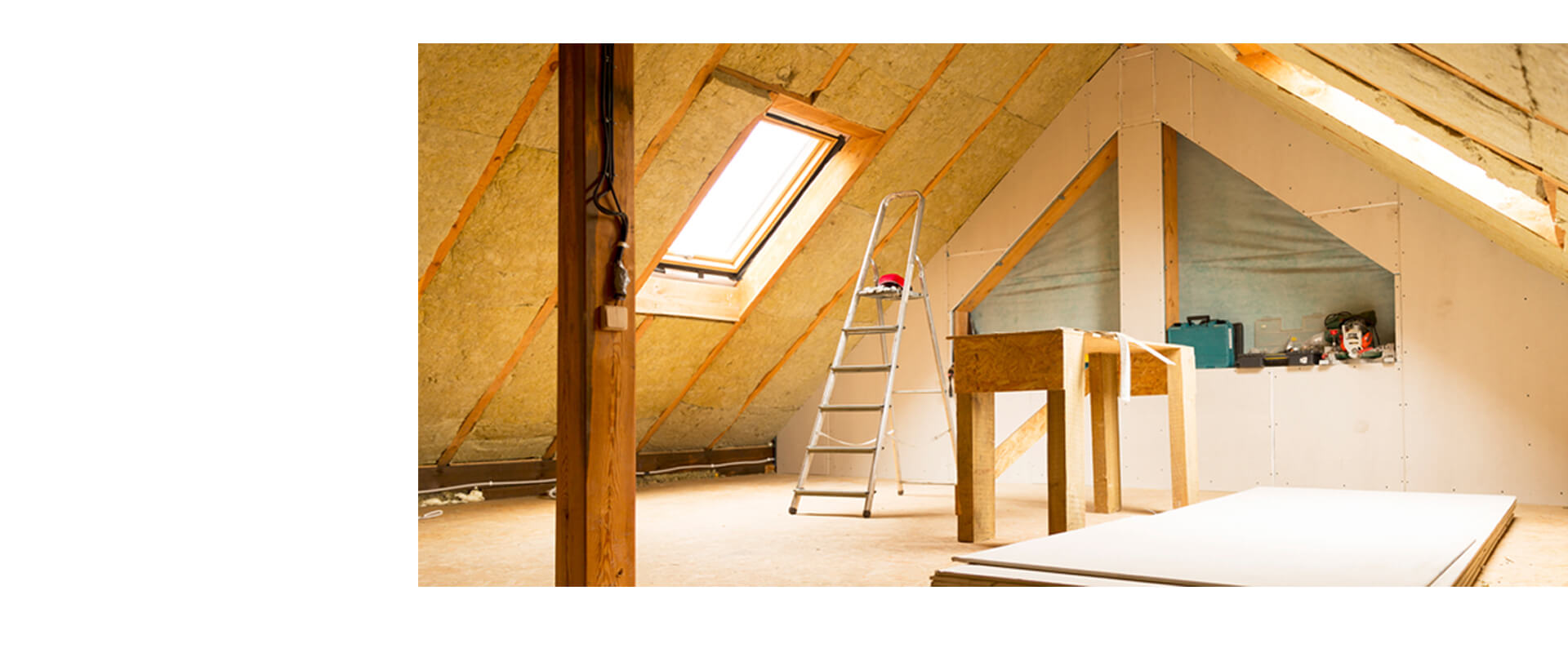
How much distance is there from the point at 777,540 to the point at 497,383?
185 cm

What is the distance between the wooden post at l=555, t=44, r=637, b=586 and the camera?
7.89ft

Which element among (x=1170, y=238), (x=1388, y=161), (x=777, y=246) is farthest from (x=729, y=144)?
(x=1388, y=161)

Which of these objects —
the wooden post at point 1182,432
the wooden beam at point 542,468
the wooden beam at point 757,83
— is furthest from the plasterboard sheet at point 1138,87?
the wooden beam at point 542,468

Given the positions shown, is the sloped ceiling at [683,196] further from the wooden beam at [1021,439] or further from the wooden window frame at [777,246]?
the wooden beam at [1021,439]

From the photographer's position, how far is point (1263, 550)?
8.25 ft

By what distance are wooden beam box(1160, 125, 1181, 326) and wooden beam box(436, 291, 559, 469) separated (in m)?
3.21

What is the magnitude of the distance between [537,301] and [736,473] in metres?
2.58

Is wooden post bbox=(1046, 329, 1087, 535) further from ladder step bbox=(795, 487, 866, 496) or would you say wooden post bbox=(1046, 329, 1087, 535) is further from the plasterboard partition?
the plasterboard partition

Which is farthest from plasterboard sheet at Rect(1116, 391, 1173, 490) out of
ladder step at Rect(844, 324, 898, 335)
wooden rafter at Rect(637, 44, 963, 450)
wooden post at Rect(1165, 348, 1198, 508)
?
wooden rafter at Rect(637, 44, 963, 450)
